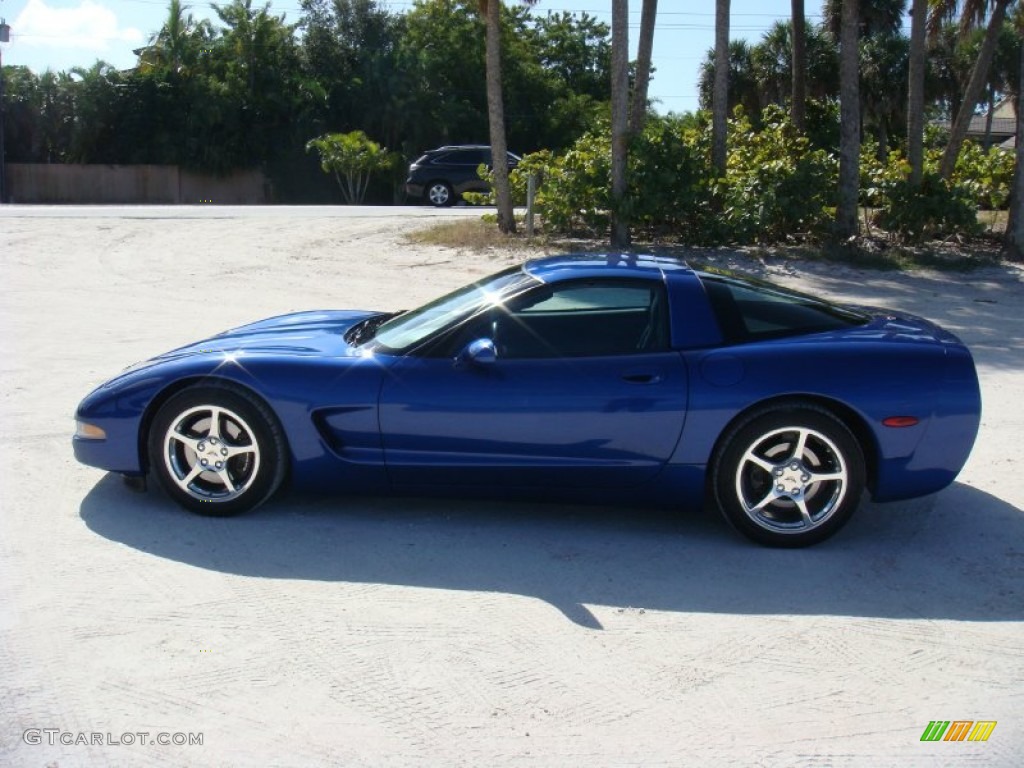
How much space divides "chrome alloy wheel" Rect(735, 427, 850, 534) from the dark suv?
964 inches

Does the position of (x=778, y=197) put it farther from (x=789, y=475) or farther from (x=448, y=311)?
(x=789, y=475)

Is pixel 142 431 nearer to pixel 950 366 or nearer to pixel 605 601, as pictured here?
pixel 605 601

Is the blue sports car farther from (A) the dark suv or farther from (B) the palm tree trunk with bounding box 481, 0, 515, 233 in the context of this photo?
(A) the dark suv

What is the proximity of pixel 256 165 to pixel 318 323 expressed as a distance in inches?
1537

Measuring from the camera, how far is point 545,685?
3.88 meters

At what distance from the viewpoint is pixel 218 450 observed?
535 centimetres

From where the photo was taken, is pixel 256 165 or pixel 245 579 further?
pixel 256 165

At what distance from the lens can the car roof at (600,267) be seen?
217 inches

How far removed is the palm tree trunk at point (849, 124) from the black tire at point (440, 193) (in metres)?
14.2

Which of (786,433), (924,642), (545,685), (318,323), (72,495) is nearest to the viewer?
(545,685)

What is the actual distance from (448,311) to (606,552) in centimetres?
147

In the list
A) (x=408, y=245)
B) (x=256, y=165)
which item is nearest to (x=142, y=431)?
(x=408, y=245)

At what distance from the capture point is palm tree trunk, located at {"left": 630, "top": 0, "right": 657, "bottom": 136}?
1755 cm
